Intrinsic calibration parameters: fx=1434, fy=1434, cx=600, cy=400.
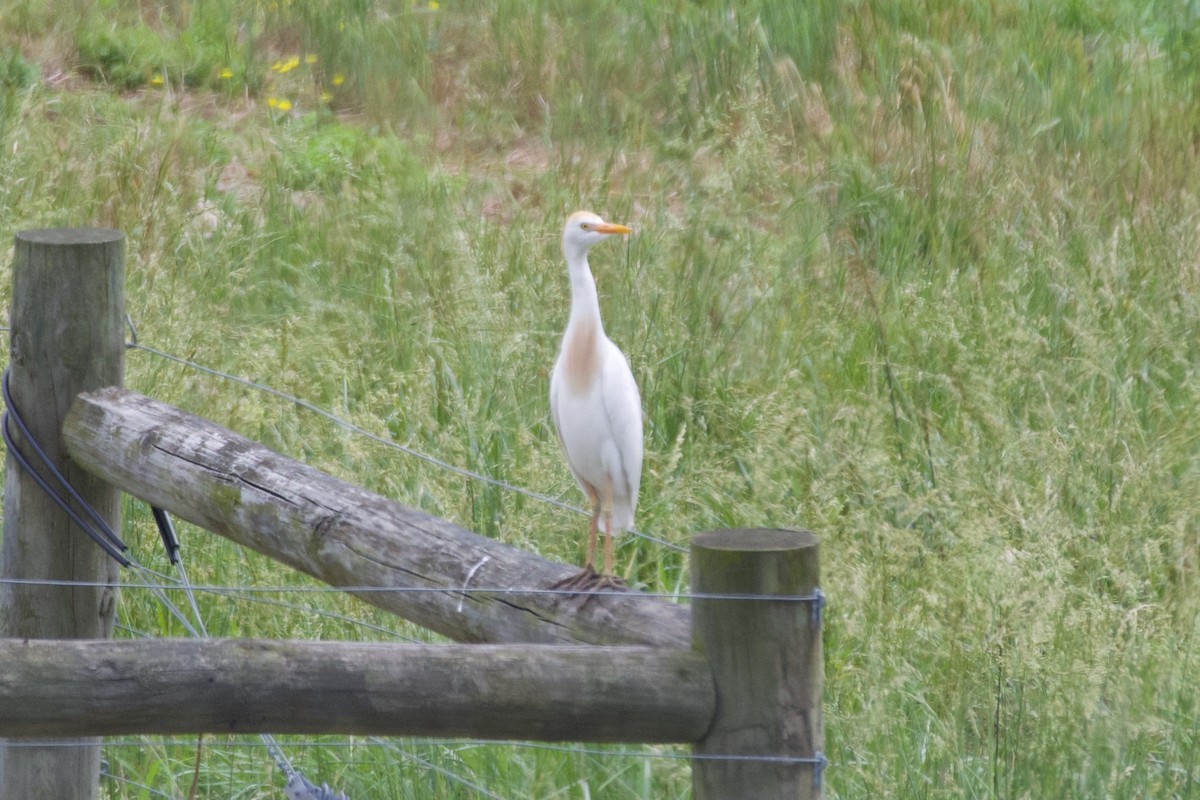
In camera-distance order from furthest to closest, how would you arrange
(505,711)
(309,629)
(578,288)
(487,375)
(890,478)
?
(487,375), (890,478), (309,629), (578,288), (505,711)

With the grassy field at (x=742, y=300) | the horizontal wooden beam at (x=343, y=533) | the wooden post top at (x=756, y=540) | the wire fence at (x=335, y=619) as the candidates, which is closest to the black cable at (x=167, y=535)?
the wire fence at (x=335, y=619)

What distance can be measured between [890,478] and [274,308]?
2382 mm

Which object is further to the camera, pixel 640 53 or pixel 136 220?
pixel 640 53

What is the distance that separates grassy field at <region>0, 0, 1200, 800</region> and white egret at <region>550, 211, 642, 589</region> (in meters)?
0.49

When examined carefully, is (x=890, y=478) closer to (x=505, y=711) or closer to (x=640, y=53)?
(x=505, y=711)

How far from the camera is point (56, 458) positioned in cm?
235

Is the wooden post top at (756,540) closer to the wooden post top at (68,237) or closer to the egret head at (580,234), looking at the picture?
the egret head at (580,234)

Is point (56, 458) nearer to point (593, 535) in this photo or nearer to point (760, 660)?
point (593, 535)

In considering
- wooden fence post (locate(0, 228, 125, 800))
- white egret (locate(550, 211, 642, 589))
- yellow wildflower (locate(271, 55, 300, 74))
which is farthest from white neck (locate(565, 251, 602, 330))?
yellow wildflower (locate(271, 55, 300, 74))

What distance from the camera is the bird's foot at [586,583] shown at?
1803 mm

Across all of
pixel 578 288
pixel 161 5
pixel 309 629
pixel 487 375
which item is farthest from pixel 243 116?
pixel 578 288

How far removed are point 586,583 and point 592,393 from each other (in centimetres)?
48

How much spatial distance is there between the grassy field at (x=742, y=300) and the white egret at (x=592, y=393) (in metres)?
0.49

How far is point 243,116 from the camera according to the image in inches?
263
